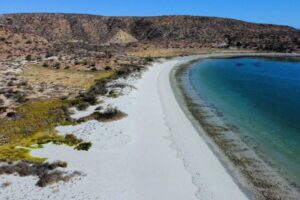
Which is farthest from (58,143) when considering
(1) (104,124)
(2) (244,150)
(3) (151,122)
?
(2) (244,150)

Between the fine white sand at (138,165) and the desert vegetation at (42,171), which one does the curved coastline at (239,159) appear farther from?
the desert vegetation at (42,171)

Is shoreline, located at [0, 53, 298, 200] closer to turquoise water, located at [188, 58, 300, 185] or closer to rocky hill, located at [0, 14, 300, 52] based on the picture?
turquoise water, located at [188, 58, 300, 185]

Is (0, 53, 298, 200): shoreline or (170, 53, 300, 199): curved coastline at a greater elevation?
(0, 53, 298, 200): shoreline

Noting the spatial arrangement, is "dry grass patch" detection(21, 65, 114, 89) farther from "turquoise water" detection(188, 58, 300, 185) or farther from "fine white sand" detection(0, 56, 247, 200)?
"fine white sand" detection(0, 56, 247, 200)

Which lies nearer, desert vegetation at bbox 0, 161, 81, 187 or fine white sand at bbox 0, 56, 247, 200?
fine white sand at bbox 0, 56, 247, 200

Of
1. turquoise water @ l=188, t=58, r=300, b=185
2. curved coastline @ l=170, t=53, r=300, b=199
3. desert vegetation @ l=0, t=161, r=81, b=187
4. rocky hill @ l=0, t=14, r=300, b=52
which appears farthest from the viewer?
rocky hill @ l=0, t=14, r=300, b=52

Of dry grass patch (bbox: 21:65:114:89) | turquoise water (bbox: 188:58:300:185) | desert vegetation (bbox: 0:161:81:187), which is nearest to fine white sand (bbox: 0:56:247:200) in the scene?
desert vegetation (bbox: 0:161:81:187)

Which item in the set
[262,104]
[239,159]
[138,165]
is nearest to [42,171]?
[138,165]

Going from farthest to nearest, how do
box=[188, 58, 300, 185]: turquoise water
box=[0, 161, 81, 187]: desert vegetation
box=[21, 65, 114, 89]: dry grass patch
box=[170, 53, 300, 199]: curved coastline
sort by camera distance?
box=[21, 65, 114, 89]: dry grass patch < box=[188, 58, 300, 185]: turquoise water < box=[170, 53, 300, 199]: curved coastline < box=[0, 161, 81, 187]: desert vegetation
